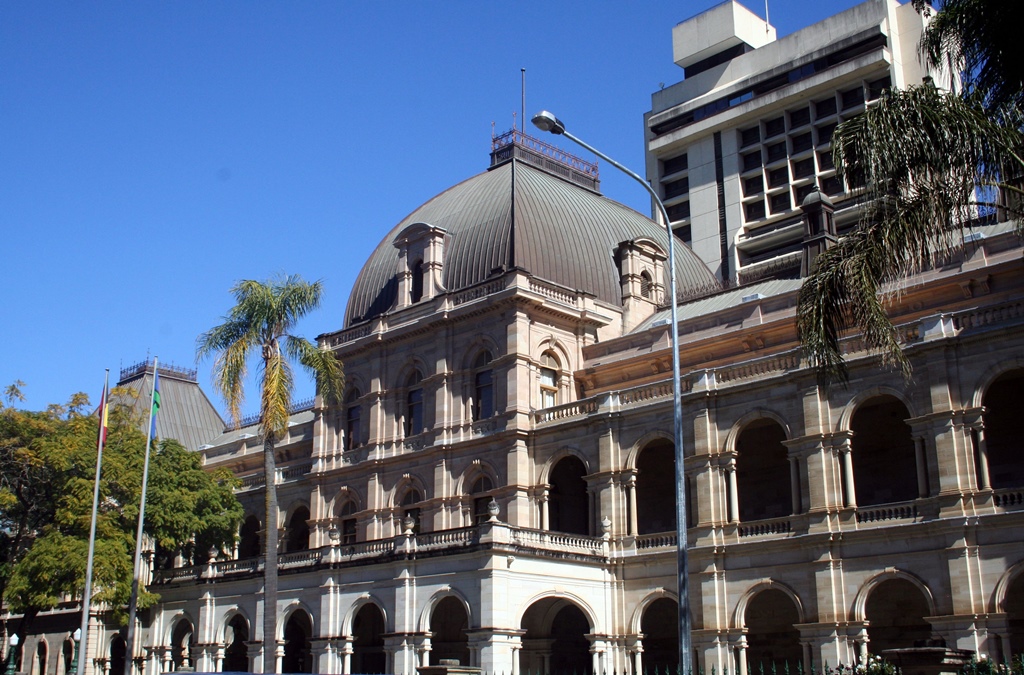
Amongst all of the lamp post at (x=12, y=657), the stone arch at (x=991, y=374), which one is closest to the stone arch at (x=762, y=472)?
the stone arch at (x=991, y=374)

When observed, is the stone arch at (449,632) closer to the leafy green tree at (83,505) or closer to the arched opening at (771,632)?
the arched opening at (771,632)

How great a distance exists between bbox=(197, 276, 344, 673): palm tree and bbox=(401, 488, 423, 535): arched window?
846 centimetres

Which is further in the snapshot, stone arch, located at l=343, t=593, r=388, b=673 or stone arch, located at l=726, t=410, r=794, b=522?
stone arch, located at l=343, t=593, r=388, b=673

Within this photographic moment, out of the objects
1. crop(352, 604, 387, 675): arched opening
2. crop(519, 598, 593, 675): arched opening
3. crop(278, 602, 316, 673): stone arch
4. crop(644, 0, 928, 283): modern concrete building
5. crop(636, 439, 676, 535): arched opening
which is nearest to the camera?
crop(519, 598, 593, 675): arched opening

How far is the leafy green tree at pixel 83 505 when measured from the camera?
44.2 m

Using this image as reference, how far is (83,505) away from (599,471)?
2068 centimetres

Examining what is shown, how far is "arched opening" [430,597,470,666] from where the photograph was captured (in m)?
43.9

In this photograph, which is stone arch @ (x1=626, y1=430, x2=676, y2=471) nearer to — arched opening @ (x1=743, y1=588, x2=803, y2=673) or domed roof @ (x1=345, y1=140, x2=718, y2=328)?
arched opening @ (x1=743, y1=588, x2=803, y2=673)

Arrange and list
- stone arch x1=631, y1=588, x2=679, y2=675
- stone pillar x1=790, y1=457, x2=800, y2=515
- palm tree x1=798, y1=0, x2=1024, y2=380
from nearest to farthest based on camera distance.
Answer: palm tree x1=798, y1=0, x2=1024, y2=380 < stone pillar x1=790, y1=457, x2=800, y2=515 < stone arch x1=631, y1=588, x2=679, y2=675

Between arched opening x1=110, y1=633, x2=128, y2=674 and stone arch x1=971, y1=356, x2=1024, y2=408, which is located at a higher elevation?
stone arch x1=971, y1=356, x2=1024, y2=408

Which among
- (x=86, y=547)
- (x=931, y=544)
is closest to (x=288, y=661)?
(x=86, y=547)

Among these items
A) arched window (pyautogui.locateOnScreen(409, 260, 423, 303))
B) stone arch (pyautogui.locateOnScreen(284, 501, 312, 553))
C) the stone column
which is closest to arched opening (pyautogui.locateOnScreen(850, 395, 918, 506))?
the stone column

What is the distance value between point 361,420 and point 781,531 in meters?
20.9

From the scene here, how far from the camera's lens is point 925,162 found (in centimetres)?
1961
